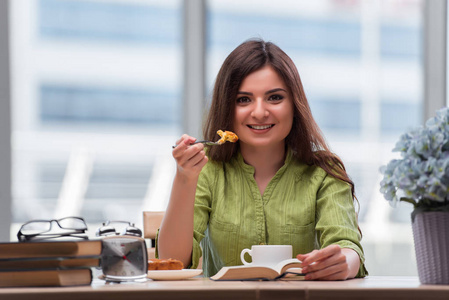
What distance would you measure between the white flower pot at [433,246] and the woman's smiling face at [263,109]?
A: 28.0 inches

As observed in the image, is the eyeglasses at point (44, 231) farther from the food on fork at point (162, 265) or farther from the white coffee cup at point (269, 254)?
the white coffee cup at point (269, 254)

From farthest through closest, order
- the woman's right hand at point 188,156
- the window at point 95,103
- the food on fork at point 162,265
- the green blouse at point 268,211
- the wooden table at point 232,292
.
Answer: the window at point 95,103
the green blouse at point 268,211
the woman's right hand at point 188,156
the food on fork at point 162,265
the wooden table at point 232,292

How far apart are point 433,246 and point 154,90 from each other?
2253 mm

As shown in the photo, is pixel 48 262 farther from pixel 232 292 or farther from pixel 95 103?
pixel 95 103

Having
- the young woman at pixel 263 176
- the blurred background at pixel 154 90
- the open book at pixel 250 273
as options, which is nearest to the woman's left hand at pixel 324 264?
Result: the open book at pixel 250 273

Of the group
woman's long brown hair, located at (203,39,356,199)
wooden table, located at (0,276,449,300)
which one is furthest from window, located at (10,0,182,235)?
wooden table, located at (0,276,449,300)

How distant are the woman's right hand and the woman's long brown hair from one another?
0.33m

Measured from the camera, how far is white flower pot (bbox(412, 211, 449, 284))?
104cm

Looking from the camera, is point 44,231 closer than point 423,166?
No

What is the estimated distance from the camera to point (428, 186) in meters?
1.02

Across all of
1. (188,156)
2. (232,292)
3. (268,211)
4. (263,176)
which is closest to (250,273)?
(232,292)

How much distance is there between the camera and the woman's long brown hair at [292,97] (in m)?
1.77

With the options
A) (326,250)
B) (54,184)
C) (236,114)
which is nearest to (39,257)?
(326,250)

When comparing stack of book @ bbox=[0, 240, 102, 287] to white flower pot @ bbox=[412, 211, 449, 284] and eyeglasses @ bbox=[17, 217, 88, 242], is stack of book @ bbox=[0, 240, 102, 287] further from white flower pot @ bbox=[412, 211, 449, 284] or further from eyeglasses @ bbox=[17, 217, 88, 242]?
white flower pot @ bbox=[412, 211, 449, 284]
